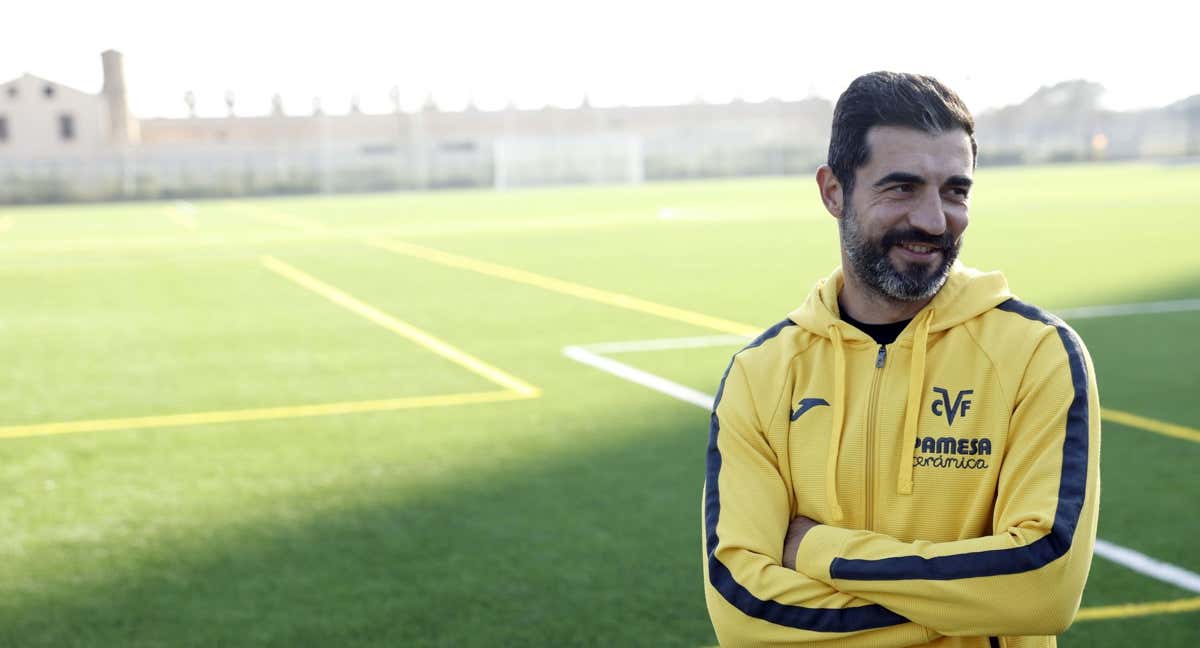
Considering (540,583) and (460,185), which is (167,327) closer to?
(540,583)

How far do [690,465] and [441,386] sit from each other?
2.93 metres

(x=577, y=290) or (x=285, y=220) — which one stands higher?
(x=577, y=290)

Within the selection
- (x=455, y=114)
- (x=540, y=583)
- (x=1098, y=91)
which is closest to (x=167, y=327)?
(x=540, y=583)

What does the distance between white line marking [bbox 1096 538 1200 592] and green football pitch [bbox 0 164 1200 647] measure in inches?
0.8

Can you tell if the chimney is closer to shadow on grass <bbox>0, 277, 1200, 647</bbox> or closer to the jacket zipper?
shadow on grass <bbox>0, 277, 1200, 647</bbox>

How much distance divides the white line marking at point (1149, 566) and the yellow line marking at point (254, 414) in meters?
4.32


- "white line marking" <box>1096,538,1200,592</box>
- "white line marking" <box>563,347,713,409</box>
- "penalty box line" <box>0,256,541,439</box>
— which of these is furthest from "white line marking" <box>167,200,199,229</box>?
"white line marking" <box>1096,538,1200,592</box>

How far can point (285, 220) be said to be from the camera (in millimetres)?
34312

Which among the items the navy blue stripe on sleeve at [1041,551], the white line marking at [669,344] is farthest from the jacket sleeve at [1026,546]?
the white line marking at [669,344]

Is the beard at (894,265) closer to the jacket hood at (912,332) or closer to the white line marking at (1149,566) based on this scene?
the jacket hood at (912,332)

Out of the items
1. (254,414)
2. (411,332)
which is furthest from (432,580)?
(411,332)

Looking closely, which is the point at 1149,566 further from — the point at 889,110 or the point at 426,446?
the point at 426,446

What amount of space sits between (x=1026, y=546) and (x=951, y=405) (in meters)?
0.30

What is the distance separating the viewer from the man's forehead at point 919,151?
2.50 meters
